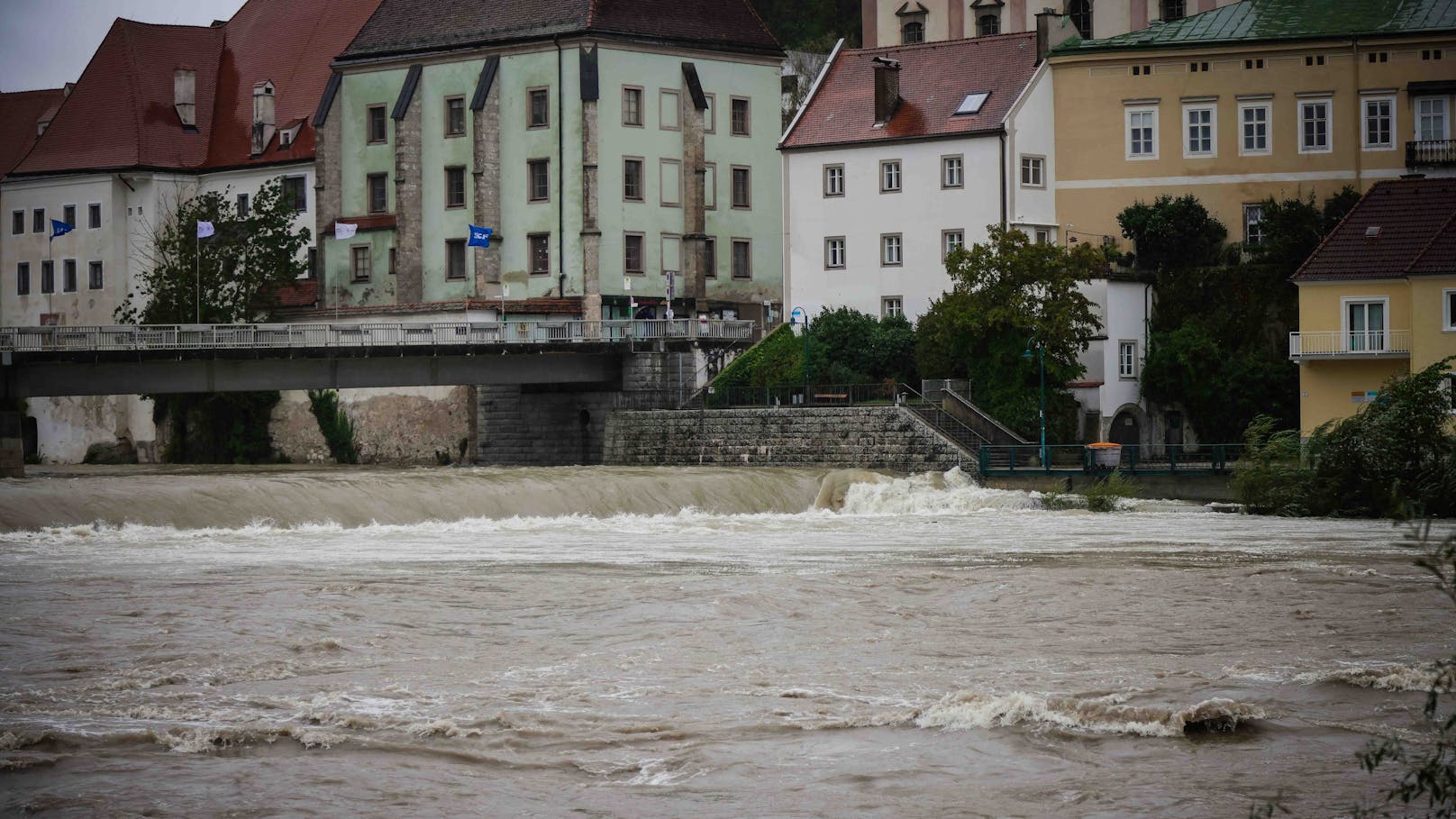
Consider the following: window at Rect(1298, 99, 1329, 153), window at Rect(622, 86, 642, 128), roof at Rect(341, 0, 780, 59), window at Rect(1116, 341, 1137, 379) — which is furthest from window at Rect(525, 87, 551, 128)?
window at Rect(1298, 99, 1329, 153)

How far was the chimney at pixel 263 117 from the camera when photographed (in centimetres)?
8975

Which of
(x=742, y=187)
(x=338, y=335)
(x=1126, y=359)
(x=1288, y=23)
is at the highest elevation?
(x=1288, y=23)

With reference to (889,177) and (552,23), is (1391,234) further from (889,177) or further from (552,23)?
(552,23)

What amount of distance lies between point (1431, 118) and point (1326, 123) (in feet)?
9.90

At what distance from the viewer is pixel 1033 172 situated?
65.8m

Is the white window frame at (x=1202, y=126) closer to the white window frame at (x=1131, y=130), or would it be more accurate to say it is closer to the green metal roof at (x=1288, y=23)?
the white window frame at (x=1131, y=130)

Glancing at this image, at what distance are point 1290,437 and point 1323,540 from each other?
9.77 meters

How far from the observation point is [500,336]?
6519cm

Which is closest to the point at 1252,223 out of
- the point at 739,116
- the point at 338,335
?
the point at 739,116

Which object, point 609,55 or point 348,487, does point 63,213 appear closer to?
point 609,55

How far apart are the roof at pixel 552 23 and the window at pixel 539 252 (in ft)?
24.2

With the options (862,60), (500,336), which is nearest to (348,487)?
(500,336)

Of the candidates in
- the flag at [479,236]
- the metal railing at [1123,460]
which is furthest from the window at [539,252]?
the metal railing at [1123,460]

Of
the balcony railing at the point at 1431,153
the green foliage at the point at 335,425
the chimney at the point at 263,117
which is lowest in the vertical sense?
the green foliage at the point at 335,425
